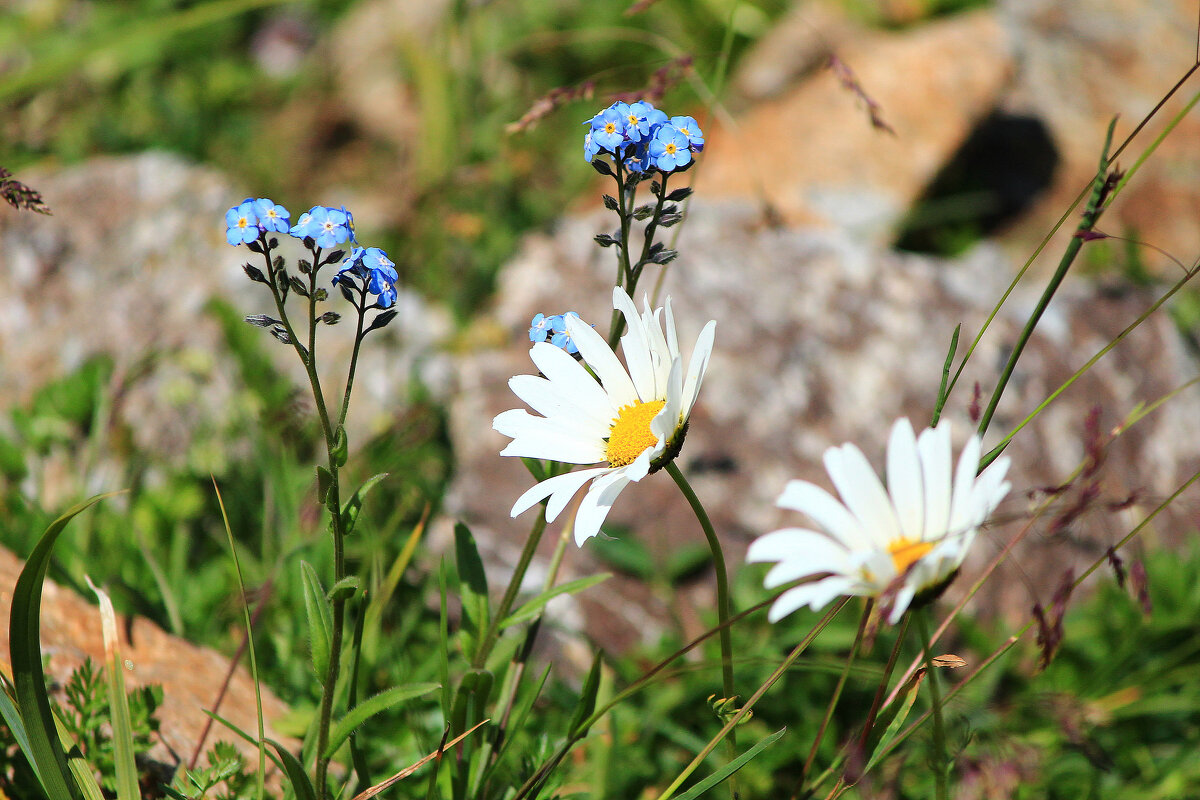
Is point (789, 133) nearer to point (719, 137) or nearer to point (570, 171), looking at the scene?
point (719, 137)

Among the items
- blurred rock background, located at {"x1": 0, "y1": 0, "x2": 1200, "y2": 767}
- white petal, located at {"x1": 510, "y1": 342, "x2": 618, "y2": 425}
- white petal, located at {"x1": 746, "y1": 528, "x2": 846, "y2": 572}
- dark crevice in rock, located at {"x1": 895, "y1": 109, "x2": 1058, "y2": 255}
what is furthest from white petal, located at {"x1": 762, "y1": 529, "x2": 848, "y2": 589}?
dark crevice in rock, located at {"x1": 895, "y1": 109, "x2": 1058, "y2": 255}

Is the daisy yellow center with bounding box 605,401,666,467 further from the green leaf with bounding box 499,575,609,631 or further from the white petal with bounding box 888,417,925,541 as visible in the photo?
the white petal with bounding box 888,417,925,541

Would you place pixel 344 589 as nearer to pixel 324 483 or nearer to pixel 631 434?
pixel 324 483

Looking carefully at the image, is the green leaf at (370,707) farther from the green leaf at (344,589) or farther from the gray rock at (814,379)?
the gray rock at (814,379)

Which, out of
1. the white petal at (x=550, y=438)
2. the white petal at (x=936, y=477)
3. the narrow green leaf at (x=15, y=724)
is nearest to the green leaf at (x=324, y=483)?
the white petal at (x=550, y=438)

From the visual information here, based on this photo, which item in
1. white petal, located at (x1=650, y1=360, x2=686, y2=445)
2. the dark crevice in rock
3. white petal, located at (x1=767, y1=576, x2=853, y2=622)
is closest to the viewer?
white petal, located at (x1=767, y1=576, x2=853, y2=622)

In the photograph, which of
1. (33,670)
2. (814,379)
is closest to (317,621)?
(33,670)
